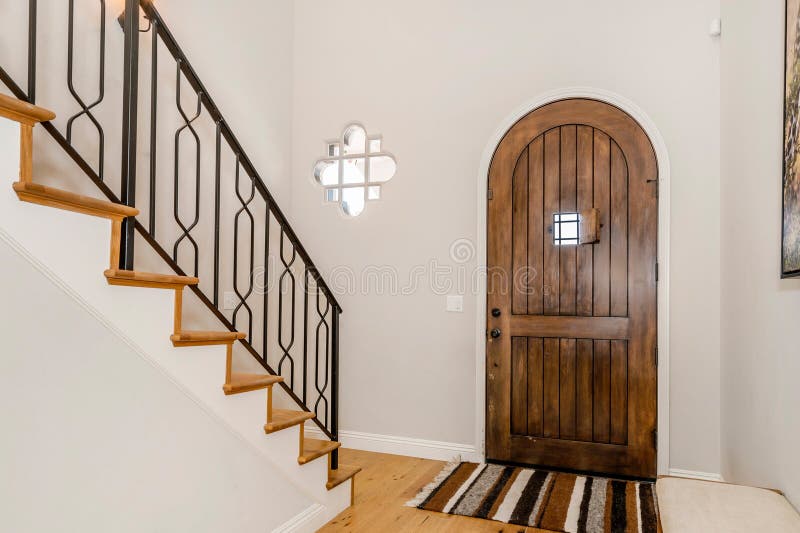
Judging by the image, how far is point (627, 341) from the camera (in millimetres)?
→ 3381

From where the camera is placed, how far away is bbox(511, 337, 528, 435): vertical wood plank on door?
3.59 meters

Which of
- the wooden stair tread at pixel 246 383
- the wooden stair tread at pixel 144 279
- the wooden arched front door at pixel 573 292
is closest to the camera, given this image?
the wooden stair tread at pixel 144 279

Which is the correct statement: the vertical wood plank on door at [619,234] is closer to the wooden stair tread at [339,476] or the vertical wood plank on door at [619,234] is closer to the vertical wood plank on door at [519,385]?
the vertical wood plank on door at [519,385]

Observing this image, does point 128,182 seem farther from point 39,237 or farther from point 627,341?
point 627,341

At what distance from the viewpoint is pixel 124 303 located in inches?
69.6

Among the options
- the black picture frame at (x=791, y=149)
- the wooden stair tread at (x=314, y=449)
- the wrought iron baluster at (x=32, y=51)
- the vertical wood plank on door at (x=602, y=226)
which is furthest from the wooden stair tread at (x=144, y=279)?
the vertical wood plank on door at (x=602, y=226)

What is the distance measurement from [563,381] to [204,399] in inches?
90.8

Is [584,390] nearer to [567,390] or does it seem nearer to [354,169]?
[567,390]

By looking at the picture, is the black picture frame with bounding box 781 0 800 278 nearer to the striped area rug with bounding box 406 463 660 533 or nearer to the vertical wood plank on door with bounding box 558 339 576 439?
the striped area rug with bounding box 406 463 660 533

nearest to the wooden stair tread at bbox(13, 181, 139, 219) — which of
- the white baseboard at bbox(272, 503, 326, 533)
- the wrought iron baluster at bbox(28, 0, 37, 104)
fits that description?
the wrought iron baluster at bbox(28, 0, 37, 104)

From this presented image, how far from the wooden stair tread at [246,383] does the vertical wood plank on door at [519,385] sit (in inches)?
69.5

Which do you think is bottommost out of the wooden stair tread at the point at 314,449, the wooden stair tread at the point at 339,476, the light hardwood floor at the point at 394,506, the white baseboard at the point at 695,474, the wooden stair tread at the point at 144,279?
the light hardwood floor at the point at 394,506

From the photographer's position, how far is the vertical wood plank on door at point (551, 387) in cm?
352

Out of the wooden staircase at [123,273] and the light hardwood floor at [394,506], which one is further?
the light hardwood floor at [394,506]
